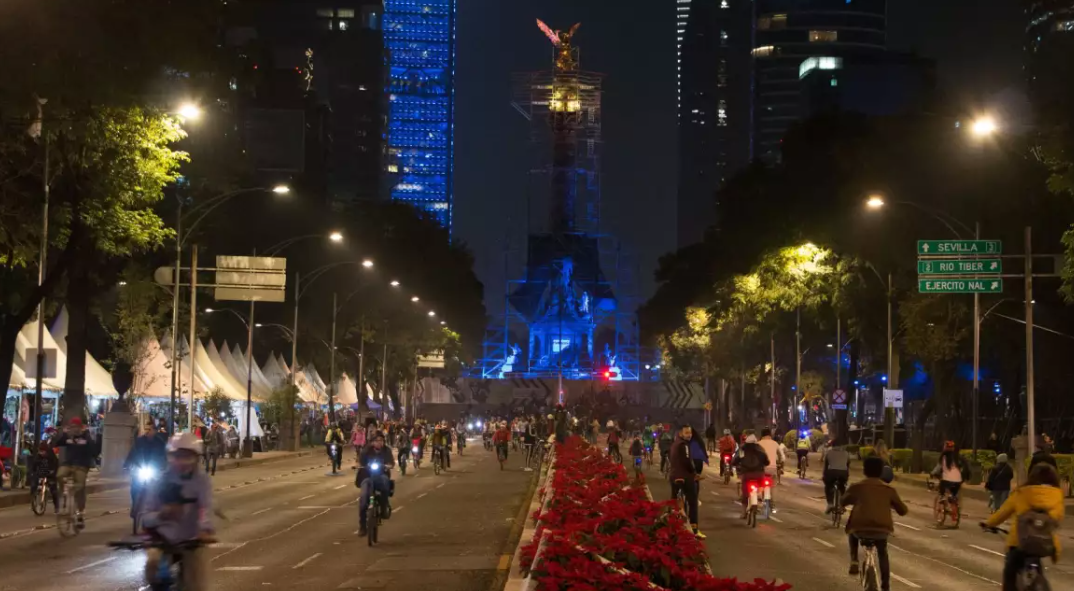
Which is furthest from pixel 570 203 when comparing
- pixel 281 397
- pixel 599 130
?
pixel 281 397

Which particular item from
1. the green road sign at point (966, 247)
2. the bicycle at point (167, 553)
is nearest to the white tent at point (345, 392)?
the green road sign at point (966, 247)

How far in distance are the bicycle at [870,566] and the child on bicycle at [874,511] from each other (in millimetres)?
31

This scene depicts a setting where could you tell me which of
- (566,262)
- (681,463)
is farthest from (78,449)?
(566,262)

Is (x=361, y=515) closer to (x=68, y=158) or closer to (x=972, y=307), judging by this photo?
(x=68, y=158)

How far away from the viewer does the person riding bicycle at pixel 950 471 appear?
1080 inches

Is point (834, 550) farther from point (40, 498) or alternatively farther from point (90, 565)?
point (40, 498)

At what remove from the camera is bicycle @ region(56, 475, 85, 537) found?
928 inches

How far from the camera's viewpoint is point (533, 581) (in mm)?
9836

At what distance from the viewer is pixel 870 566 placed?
14.3 m

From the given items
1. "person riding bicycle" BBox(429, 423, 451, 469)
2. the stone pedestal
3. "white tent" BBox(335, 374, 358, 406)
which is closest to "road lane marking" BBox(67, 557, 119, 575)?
the stone pedestal

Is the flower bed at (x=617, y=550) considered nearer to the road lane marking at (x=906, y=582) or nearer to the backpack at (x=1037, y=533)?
the backpack at (x=1037, y=533)

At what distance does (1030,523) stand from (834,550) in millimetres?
9113

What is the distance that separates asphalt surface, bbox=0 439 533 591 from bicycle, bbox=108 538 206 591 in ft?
4.10

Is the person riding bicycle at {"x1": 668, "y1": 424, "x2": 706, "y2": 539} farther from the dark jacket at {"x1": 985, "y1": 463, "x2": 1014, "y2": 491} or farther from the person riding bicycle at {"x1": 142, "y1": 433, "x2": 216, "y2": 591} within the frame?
the person riding bicycle at {"x1": 142, "y1": 433, "x2": 216, "y2": 591}
